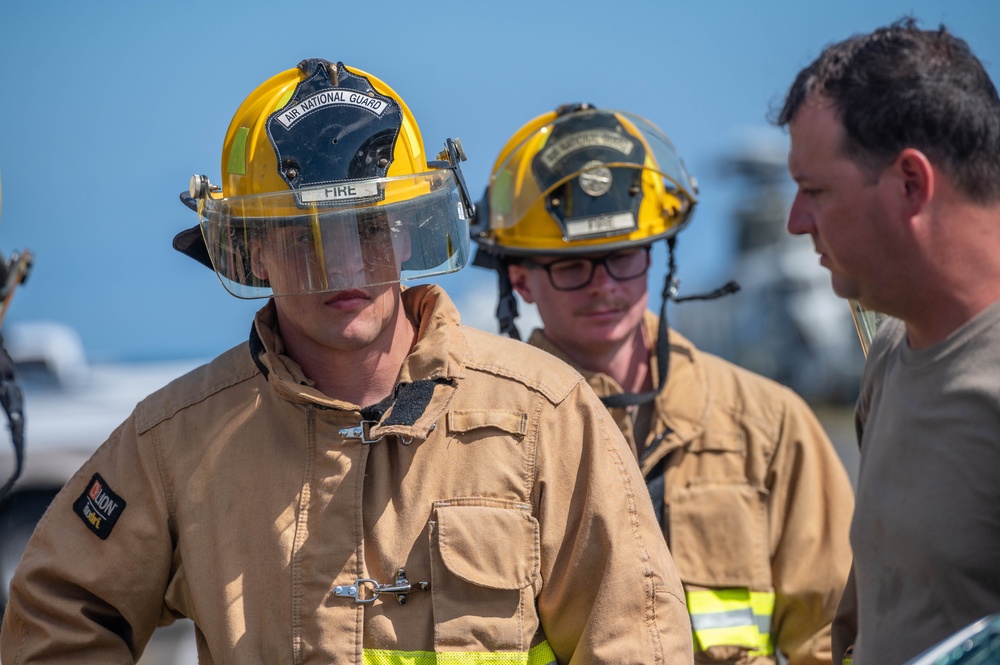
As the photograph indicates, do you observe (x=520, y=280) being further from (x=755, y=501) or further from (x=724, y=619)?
(x=724, y=619)

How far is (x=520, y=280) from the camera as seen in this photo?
4.43m

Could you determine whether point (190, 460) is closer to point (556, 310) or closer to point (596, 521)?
point (596, 521)

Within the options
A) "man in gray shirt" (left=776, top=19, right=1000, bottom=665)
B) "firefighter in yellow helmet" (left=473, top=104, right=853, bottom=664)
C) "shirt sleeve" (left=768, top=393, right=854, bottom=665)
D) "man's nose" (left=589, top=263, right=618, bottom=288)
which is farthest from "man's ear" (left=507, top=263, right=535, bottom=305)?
"man in gray shirt" (left=776, top=19, right=1000, bottom=665)

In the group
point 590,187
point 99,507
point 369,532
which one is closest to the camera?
point 369,532

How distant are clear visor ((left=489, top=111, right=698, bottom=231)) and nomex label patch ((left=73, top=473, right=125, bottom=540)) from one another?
198 centimetres

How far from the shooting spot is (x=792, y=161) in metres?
2.44

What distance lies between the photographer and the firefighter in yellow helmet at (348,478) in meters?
2.63

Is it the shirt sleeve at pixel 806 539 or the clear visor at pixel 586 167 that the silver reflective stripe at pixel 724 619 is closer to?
the shirt sleeve at pixel 806 539

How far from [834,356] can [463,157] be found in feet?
45.6

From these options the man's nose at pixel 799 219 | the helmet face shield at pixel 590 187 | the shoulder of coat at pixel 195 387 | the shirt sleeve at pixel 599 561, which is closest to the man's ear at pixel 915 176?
the man's nose at pixel 799 219

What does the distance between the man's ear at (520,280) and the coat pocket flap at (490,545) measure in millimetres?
1776

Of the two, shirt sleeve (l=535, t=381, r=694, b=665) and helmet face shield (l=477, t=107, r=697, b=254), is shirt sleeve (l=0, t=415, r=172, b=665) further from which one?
helmet face shield (l=477, t=107, r=697, b=254)

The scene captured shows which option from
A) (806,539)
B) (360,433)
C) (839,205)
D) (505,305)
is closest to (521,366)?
(360,433)

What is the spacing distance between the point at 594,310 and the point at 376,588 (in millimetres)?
1659
